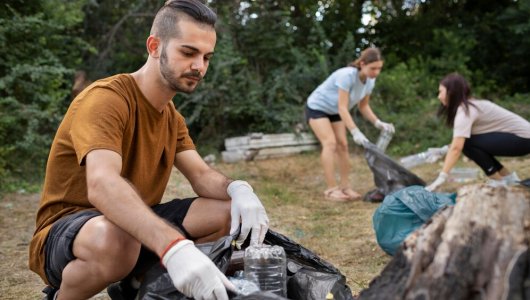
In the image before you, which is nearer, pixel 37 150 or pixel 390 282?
pixel 390 282

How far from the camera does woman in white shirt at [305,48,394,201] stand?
5176 mm

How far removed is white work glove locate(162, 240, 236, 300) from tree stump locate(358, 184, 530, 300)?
0.44m

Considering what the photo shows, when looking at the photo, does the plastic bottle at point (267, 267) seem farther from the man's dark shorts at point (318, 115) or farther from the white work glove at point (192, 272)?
the man's dark shorts at point (318, 115)

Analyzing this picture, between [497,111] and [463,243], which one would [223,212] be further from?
[497,111]

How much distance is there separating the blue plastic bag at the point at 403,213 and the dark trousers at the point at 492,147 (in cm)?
181

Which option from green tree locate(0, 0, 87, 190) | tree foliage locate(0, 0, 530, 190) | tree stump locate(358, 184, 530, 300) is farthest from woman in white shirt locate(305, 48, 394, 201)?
tree stump locate(358, 184, 530, 300)

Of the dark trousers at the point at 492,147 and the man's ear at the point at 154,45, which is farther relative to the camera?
the dark trousers at the point at 492,147

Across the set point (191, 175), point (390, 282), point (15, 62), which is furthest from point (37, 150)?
point (390, 282)

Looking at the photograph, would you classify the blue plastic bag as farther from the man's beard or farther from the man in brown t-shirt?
the man's beard

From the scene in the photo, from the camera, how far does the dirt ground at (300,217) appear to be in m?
3.19

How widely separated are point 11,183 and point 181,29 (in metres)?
4.60

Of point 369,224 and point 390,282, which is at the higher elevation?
point 390,282

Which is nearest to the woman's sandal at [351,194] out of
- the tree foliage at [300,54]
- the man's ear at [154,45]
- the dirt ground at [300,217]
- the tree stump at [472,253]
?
the dirt ground at [300,217]

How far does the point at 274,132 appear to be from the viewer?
883 cm
